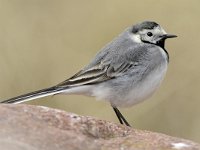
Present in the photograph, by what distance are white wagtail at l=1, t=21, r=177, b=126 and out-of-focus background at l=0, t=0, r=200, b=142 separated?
1.84 metres

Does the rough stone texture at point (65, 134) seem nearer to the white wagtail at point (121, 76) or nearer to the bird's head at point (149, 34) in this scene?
the white wagtail at point (121, 76)

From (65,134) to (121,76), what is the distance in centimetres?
214

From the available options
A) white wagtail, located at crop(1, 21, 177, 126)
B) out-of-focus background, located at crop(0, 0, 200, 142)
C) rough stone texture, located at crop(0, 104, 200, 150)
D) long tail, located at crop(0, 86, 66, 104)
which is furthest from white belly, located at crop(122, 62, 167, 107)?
out-of-focus background, located at crop(0, 0, 200, 142)

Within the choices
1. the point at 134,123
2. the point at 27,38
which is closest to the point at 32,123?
the point at 134,123

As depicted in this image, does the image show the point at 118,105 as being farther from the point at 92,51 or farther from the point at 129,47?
the point at 92,51

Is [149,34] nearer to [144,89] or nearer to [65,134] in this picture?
[144,89]

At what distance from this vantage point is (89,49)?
10125 millimetres

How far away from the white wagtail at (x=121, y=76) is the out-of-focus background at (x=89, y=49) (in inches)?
72.3

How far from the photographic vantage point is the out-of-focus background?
9.52m

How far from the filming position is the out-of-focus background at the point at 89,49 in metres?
9.52

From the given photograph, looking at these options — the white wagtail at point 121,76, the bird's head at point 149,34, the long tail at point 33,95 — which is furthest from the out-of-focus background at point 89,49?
the long tail at point 33,95

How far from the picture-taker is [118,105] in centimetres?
755

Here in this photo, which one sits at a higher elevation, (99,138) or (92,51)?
(92,51)

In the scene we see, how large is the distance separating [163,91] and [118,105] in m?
2.23
